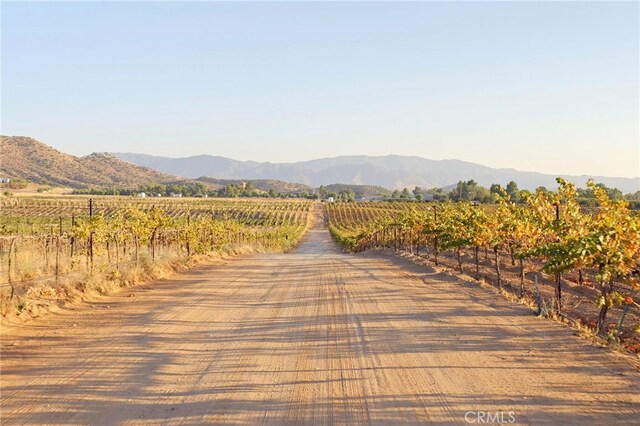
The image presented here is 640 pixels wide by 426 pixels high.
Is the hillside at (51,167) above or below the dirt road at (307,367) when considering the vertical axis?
above

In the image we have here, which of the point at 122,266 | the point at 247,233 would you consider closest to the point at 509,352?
the point at 122,266

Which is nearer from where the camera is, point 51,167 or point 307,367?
point 307,367

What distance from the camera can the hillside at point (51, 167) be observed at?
5428 inches

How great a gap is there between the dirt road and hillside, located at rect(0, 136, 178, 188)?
140 meters

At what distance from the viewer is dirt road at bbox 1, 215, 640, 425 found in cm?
629

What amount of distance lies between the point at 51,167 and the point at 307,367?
16247 cm

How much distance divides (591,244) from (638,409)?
165 inches

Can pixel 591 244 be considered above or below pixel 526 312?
above

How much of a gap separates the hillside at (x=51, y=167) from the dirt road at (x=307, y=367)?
13968 centimetres

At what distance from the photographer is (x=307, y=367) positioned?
8.09 metres

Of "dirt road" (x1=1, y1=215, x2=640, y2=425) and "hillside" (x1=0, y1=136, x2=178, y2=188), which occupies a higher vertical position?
"hillside" (x1=0, y1=136, x2=178, y2=188)

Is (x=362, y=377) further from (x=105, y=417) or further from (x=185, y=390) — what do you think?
(x=105, y=417)

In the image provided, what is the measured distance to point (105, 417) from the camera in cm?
610

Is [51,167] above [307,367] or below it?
above
